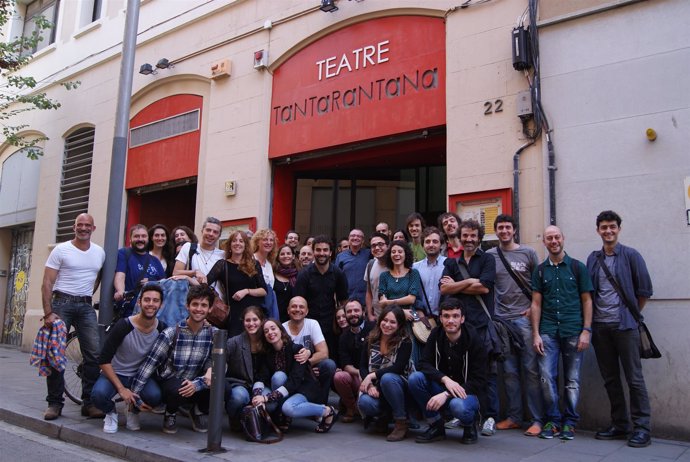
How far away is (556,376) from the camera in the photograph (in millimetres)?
5758

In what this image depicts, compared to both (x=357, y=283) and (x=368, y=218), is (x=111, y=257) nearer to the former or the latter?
(x=357, y=283)

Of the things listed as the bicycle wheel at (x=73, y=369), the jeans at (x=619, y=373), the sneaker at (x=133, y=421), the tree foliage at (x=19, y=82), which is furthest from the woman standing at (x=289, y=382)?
the tree foliage at (x=19, y=82)

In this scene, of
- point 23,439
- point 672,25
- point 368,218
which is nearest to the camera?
point 23,439

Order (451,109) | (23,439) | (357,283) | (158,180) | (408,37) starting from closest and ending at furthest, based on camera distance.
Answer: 1. (23,439)
2. (357,283)
3. (451,109)
4. (408,37)
5. (158,180)

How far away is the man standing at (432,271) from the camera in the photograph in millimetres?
6172

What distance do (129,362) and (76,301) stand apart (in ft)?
3.87

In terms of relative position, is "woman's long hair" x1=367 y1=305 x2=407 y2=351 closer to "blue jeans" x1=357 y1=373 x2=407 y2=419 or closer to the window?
"blue jeans" x1=357 y1=373 x2=407 y2=419

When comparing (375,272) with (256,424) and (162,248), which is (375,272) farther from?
(162,248)

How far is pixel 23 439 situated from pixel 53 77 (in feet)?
37.6

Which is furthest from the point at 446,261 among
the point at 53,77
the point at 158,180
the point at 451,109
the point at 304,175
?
the point at 53,77

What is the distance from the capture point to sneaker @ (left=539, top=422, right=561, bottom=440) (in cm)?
555

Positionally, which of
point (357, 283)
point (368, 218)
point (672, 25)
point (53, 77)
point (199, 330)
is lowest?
point (199, 330)

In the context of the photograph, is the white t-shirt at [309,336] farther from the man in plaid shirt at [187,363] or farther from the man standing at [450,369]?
the man standing at [450,369]

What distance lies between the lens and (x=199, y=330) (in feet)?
18.9
